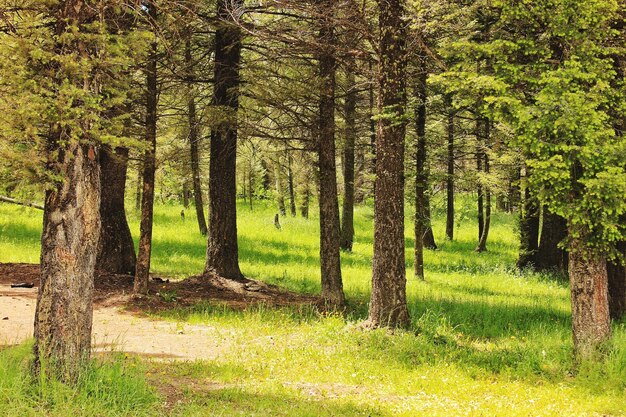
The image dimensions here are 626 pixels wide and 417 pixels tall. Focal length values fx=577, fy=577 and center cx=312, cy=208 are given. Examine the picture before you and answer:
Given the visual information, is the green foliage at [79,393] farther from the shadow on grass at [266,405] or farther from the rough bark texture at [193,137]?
the rough bark texture at [193,137]

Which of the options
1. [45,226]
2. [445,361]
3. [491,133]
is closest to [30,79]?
[45,226]

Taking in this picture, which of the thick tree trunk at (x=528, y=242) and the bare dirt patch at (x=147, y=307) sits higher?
the thick tree trunk at (x=528, y=242)

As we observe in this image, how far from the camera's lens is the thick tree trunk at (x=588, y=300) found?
8.27 meters

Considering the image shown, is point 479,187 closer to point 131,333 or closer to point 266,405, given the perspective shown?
point 131,333

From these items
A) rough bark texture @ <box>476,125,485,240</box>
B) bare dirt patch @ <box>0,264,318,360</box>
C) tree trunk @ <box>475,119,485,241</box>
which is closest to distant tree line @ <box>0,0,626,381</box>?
bare dirt patch @ <box>0,264,318,360</box>

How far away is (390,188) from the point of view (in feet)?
31.6

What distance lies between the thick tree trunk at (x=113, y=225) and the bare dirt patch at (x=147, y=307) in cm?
41

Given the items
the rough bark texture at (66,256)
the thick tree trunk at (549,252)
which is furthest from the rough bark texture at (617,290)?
the rough bark texture at (66,256)

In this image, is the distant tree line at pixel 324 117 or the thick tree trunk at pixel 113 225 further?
the thick tree trunk at pixel 113 225

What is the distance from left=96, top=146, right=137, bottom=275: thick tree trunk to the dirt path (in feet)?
7.33

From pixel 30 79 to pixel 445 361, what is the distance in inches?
252

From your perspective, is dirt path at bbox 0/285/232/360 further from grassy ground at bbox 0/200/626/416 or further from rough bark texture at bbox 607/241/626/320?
rough bark texture at bbox 607/241/626/320

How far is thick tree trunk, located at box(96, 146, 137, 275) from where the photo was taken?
13023mm

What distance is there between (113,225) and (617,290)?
35.5 feet
